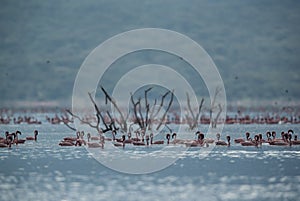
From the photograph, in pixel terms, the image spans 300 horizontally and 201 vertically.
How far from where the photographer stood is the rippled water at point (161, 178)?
1435cm

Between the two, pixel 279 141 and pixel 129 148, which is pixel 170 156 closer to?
pixel 129 148

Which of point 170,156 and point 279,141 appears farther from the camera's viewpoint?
point 279,141

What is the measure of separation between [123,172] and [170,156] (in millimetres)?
3755

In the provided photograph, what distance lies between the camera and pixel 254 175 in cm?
1680

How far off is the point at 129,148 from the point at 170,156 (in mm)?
3315

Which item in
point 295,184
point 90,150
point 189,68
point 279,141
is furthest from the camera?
point 189,68

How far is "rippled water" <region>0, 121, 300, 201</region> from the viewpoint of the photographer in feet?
47.1

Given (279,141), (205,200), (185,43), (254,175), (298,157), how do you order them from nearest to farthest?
(205,200)
(254,175)
(298,157)
(279,141)
(185,43)

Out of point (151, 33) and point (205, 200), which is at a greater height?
point (151, 33)

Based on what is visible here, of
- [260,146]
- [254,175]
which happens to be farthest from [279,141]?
[254,175]

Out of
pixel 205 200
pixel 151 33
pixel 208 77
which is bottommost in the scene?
pixel 205 200

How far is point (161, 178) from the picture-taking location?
16.6 m

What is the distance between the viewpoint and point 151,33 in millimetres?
107625

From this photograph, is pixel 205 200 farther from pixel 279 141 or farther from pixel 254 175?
pixel 279 141
